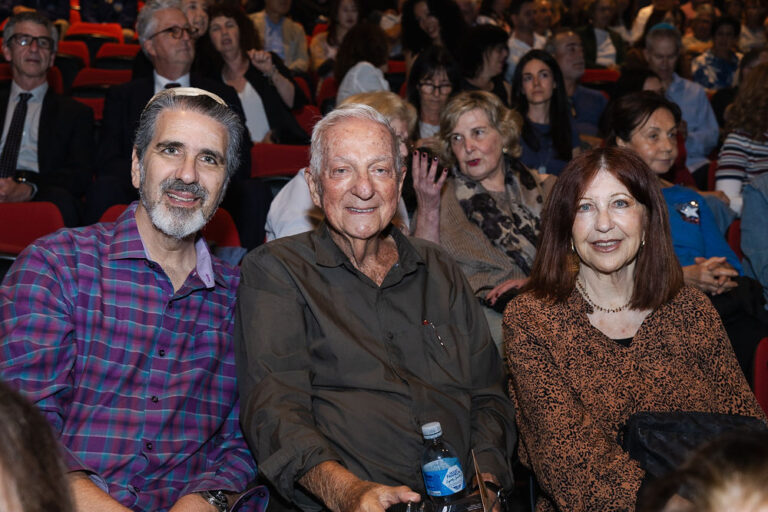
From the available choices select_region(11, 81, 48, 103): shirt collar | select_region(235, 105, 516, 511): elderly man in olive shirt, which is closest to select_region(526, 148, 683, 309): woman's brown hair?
select_region(235, 105, 516, 511): elderly man in olive shirt

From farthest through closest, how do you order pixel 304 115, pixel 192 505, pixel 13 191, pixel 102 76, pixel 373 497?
pixel 102 76 → pixel 304 115 → pixel 13 191 → pixel 192 505 → pixel 373 497

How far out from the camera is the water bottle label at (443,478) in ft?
6.19

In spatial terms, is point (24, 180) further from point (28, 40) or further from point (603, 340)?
point (603, 340)

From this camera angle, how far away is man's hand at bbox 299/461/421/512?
178 centimetres

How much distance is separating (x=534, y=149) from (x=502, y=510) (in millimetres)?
2898

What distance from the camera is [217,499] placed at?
205cm

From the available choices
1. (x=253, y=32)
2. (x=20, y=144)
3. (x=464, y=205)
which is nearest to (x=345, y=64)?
(x=253, y=32)

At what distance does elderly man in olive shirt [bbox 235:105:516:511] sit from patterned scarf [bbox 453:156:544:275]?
2.85 ft

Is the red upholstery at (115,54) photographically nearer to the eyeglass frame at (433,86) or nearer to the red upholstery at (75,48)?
the red upholstery at (75,48)

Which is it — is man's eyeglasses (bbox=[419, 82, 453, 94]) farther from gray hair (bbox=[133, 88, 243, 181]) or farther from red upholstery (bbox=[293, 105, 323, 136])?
gray hair (bbox=[133, 88, 243, 181])

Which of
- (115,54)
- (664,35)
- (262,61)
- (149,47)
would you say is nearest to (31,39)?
(149,47)

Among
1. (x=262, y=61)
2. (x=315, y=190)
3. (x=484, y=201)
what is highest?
(x=262, y=61)

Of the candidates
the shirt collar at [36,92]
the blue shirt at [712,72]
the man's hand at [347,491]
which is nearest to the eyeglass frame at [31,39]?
the shirt collar at [36,92]

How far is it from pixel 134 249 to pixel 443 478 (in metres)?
1.00
